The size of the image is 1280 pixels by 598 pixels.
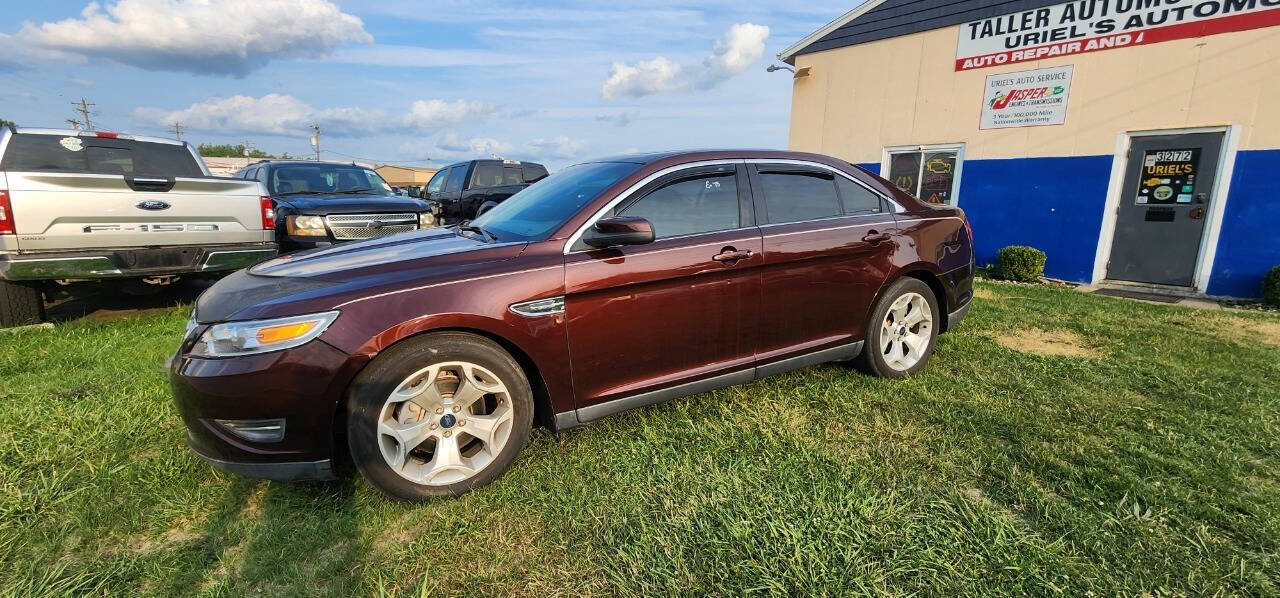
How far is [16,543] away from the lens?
7.00 feet

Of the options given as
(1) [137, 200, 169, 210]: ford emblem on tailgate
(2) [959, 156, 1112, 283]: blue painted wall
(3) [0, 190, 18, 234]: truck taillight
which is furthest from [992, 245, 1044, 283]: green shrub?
(3) [0, 190, 18, 234]: truck taillight

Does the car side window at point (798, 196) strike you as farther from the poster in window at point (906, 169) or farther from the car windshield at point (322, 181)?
the poster in window at point (906, 169)

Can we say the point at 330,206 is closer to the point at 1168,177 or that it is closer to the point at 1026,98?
the point at 1026,98

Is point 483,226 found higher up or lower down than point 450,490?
higher up

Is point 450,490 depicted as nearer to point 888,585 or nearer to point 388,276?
point 388,276

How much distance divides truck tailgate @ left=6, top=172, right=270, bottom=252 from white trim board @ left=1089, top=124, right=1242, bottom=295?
10.4 meters

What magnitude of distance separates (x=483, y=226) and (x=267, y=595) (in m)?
1.99

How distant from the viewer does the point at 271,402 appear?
215 centimetres

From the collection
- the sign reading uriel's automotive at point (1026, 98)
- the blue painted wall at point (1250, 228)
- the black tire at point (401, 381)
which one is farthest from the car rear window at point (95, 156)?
the blue painted wall at point (1250, 228)

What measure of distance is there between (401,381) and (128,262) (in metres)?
3.91

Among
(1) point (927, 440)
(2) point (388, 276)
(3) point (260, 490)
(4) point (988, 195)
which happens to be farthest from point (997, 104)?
(3) point (260, 490)

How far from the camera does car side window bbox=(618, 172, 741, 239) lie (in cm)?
291

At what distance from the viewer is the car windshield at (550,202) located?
2.85 m

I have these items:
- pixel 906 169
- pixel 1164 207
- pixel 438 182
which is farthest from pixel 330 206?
pixel 1164 207
